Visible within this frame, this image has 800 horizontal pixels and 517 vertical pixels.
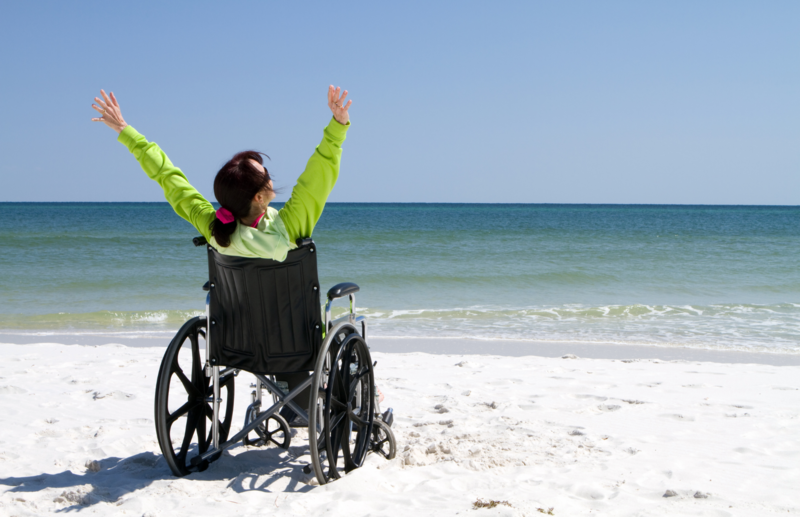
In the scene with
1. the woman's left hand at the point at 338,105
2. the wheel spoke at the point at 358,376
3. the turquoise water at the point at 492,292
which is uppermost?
the woman's left hand at the point at 338,105

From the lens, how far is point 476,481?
2404mm

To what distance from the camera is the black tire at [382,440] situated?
266 centimetres

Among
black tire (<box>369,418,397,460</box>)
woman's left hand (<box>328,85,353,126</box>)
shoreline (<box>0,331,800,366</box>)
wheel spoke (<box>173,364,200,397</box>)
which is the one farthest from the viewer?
shoreline (<box>0,331,800,366</box>)

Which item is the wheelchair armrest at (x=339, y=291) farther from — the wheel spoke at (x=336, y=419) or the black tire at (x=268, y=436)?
the black tire at (x=268, y=436)

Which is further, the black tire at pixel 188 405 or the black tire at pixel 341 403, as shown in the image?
the black tire at pixel 188 405

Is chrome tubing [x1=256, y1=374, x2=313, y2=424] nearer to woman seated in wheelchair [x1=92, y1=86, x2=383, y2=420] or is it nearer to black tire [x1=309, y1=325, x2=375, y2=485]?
black tire [x1=309, y1=325, x2=375, y2=485]

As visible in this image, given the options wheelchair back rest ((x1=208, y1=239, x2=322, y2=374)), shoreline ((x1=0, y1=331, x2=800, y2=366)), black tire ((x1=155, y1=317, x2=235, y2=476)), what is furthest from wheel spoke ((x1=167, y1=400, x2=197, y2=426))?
shoreline ((x1=0, y1=331, x2=800, y2=366))

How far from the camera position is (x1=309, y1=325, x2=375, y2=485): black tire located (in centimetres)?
215

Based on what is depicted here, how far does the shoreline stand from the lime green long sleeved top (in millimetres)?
3743

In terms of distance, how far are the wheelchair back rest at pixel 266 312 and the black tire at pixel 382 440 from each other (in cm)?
Answer: 57

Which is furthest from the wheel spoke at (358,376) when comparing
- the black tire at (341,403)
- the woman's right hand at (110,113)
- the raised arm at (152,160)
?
the woman's right hand at (110,113)

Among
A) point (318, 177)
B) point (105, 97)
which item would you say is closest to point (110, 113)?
point (105, 97)

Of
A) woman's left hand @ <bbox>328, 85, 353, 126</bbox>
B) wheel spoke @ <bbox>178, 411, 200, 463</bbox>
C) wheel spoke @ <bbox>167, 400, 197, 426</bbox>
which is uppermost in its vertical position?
woman's left hand @ <bbox>328, 85, 353, 126</bbox>

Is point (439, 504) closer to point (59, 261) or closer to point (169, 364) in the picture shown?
point (169, 364)
